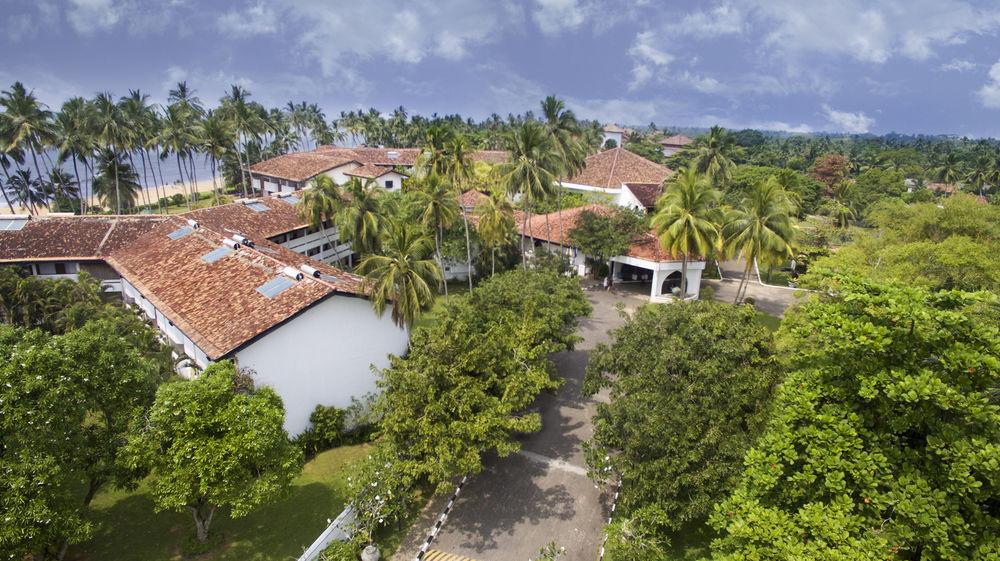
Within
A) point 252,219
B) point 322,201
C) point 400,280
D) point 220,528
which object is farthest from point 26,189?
point 220,528

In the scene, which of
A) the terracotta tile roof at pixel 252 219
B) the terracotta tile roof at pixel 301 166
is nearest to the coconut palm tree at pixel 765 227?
the terracotta tile roof at pixel 252 219

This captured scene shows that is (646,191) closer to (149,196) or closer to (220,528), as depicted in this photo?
(220,528)

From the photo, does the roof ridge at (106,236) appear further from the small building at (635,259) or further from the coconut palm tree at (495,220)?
the small building at (635,259)

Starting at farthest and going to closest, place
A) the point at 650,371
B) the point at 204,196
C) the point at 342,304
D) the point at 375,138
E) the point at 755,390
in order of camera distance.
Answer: the point at 375,138
the point at 204,196
the point at 342,304
the point at 650,371
the point at 755,390

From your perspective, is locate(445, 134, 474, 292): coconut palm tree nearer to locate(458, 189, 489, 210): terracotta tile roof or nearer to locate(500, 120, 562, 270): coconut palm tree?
locate(500, 120, 562, 270): coconut palm tree

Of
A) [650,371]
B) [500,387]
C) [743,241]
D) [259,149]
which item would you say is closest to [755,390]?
[650,371]

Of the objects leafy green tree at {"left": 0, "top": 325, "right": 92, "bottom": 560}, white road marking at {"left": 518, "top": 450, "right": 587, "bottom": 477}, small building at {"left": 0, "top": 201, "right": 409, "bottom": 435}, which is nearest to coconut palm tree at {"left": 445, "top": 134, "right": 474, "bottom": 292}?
small building at {"left": 0, "top": 201, "right": 409, "bottom": 435}

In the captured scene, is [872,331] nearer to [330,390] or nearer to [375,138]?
[330,390]
